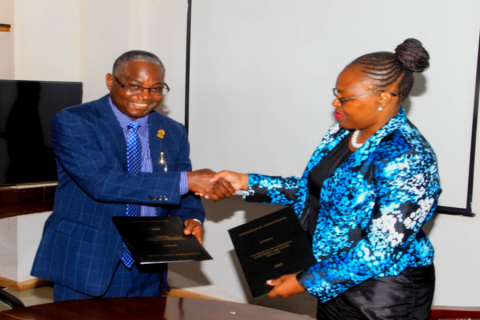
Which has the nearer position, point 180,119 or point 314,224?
point 314,224

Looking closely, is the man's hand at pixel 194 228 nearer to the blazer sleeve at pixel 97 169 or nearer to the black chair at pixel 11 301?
the blazer sleeve at pixel 97 169

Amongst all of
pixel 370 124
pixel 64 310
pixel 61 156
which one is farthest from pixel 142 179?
pixel 370 124

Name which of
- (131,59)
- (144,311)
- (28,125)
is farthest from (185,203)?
(28,125)

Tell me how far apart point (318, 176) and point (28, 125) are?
2.34 meters

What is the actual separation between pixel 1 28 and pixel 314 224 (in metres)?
2.87

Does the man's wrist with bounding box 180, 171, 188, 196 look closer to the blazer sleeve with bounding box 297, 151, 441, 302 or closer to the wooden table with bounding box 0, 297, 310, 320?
the wooden table with bounding box 0, 297, 310, 320

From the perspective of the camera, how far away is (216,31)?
3.46 m

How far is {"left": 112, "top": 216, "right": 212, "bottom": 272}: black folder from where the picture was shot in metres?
1.79

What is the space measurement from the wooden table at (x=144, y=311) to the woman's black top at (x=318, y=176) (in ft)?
1.29

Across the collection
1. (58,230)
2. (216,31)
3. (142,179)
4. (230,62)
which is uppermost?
(216,31)

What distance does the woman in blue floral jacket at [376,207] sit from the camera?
1569 millimetres

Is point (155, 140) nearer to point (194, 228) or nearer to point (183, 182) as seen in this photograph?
point (183, 182)

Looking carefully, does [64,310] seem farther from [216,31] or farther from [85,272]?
[216,31]

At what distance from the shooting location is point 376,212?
1580mm
